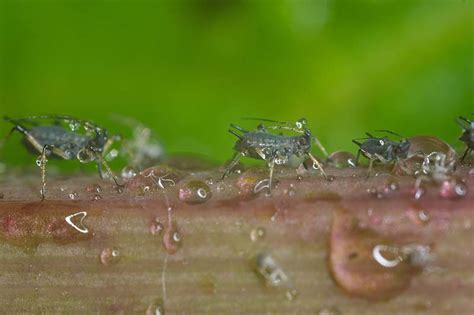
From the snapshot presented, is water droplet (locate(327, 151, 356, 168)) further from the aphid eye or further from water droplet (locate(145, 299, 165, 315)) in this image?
the aphid eye

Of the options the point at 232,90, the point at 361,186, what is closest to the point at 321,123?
the point at 232,90

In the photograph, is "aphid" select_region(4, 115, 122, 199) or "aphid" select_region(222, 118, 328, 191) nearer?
"aphid" select_region(222, 118, 328, 191)

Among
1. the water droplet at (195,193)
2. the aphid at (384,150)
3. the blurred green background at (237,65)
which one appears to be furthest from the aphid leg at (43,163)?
the blurred green background at (237,65)

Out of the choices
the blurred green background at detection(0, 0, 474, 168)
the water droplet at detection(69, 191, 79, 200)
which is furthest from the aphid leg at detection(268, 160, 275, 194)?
the blurred green background at detection(0, 0, 474, 168)

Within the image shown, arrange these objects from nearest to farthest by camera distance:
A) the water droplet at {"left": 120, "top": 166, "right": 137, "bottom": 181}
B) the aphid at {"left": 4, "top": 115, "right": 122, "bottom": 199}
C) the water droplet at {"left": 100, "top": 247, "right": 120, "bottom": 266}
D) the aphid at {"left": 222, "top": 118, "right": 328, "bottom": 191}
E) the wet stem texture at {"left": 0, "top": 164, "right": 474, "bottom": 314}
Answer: the wet stem texture at {"left": 0, "top": 164, "right": 474, "bottom": 314} → the water droplet at {"left": 100, "top": 247, "right": 120, "bottom": 266} → the water droplet at {"left": 120, "top": 166, "right": 137, "bottom": 181} → the aphid at {"left": 222, "top": 118, "right": 328, "bottom": 191} → the aphid at {"left": 4, "top": 115, "right": 122, "bottom": 199}

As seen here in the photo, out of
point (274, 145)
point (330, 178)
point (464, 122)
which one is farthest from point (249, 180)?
point (464, 122)

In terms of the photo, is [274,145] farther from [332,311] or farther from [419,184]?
[332,311]

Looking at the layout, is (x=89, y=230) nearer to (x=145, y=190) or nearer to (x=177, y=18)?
(x=145, y=190)
